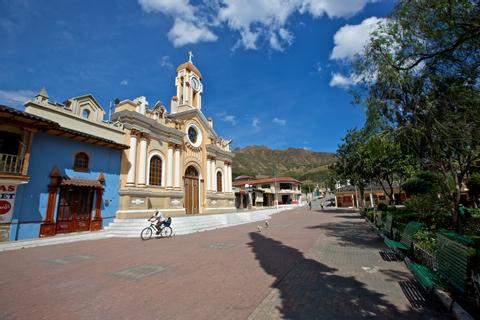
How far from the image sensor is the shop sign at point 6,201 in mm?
10219

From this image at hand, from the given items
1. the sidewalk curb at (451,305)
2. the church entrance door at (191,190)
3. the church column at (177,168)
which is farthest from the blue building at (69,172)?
the sidewalk curb at (451,305)

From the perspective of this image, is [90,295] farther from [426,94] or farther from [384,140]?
[426,94]

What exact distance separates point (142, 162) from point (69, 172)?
16.1 ft

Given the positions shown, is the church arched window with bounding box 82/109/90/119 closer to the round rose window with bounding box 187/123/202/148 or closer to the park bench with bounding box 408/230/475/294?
Result: the round rose window with bounding box 187/123/202/148

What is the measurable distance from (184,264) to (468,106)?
949cm

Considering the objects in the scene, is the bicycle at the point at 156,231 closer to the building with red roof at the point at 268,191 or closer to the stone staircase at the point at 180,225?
the stone staircase at the point at 180,225

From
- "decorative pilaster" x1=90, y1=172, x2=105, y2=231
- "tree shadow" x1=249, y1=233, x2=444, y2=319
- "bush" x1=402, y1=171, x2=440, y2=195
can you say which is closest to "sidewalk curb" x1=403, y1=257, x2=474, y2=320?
"tree shadow" x1=249, y1=233, x2=444, y2=319

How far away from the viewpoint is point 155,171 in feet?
62.0

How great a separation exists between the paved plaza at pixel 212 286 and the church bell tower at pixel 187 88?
17.7 meters

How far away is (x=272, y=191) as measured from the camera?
55.1 meters

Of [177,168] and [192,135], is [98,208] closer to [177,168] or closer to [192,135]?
[177,168]

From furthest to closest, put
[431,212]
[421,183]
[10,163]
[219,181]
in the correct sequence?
[219,181]
[421,183]
[431,212]
[10,163]

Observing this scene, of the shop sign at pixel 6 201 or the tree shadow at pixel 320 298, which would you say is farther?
the shop sign at pixel 6 201

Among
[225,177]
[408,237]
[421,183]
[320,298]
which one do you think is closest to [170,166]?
[225,177]
